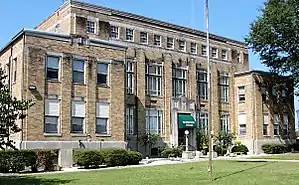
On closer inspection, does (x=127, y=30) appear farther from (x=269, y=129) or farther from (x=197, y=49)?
(x=269, y=129)

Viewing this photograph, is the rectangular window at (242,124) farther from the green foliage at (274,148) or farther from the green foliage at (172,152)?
the green foliage at (172,152)

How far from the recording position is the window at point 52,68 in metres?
31.2

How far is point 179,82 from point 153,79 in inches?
137

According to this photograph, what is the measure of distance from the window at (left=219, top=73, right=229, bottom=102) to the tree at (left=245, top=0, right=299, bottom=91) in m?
4.37

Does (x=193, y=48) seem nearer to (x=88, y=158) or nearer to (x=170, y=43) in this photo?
(x=170, y=43)

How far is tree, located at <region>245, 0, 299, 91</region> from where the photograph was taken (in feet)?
140

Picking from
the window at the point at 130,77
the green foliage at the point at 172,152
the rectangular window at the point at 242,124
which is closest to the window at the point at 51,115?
the window at the point at 130,77

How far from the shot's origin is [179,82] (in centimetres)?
4478

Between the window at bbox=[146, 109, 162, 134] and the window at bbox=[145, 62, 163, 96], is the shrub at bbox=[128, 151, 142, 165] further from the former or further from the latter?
the window at bbox=[145, 62, 163, 96]

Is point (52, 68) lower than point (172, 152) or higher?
higher

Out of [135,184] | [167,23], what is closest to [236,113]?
[167,23]

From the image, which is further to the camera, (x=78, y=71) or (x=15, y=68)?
(x=78, y=71)

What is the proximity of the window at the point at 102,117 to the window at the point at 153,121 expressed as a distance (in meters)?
8.67

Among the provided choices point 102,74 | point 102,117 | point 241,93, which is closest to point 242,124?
point 241,93
